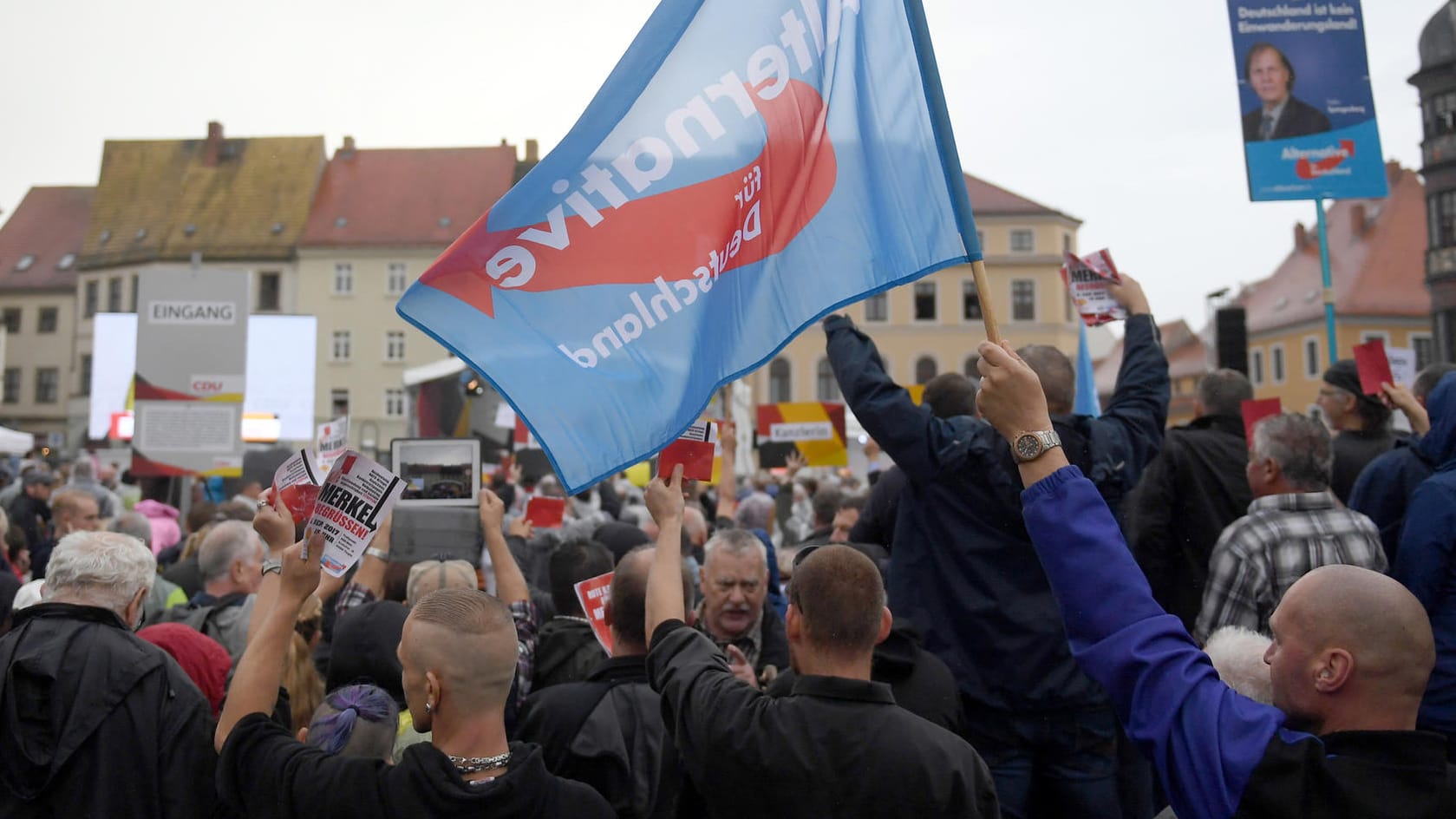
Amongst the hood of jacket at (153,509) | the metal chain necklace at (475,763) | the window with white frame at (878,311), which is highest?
the window with white frame at (878,311)

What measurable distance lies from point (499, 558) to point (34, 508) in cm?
886

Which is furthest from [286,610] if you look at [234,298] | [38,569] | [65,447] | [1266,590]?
[65,447]

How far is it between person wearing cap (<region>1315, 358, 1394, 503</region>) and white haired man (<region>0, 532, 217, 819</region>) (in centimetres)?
497

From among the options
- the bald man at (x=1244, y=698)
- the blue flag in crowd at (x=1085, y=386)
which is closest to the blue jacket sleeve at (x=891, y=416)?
the bald man at (x=1244, y=698)

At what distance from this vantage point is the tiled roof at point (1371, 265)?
54844 millimetres

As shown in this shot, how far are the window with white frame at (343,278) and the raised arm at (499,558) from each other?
6125cm

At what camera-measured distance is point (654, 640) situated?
9.73 ft

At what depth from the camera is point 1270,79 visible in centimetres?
788

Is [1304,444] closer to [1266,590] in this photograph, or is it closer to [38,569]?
[1266,590]

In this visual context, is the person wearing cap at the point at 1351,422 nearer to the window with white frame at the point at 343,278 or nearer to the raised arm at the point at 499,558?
the raised arm at the point at 499,558

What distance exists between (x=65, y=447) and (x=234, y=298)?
64746 millimetres

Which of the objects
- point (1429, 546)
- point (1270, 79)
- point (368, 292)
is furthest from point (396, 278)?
point (1429, 546)

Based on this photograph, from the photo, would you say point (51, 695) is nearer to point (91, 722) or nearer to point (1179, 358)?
point (91, 722)

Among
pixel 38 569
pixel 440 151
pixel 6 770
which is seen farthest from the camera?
pixel 440 151
